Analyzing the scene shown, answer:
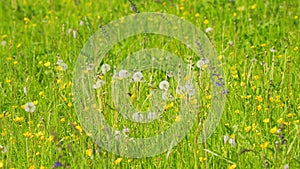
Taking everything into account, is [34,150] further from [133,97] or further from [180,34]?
[180,34]

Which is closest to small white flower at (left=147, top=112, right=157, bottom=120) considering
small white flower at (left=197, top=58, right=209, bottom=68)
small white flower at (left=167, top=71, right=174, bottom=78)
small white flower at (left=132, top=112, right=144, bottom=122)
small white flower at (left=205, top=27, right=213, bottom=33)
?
small white flower at (left=132, top=112, right=144, bottom=122)

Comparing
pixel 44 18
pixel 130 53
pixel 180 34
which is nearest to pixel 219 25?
pixel 180 34

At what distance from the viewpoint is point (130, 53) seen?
432 cm

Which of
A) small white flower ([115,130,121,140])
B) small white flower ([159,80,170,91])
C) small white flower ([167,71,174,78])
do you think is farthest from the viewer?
small white flower ([167,71,174,78])

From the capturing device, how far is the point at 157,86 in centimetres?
369

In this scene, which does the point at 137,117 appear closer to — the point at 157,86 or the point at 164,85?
the point at 164,85

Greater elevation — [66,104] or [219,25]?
[219,25]

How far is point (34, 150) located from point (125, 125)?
475 mm

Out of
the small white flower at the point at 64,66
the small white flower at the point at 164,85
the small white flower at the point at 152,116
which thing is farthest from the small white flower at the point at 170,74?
the small white flower at the point at 64,66

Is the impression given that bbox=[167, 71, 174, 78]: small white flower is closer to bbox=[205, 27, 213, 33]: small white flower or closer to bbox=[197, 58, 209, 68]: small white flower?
bbox=[197, 58, 209, 68]: small white flower

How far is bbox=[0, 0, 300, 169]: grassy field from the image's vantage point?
2.82m

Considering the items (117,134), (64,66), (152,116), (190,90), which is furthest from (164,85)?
(64,66)

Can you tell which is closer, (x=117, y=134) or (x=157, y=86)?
(x=117, y=134)

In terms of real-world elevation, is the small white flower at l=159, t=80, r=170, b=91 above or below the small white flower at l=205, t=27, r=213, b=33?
below
